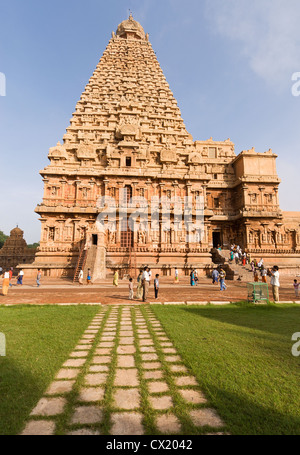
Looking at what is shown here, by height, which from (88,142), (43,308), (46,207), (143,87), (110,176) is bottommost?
(43,308)

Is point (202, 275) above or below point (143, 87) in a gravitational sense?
Result: below

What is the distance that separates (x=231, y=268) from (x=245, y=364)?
1964 cm

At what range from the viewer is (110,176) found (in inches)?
1080

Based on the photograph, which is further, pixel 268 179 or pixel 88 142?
pixel 268 179

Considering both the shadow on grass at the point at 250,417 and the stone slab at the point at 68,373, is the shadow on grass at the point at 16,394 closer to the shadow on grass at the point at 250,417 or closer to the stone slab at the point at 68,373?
the stone slab at the point at 68,373

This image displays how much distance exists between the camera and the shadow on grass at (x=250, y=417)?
2561 millimetres

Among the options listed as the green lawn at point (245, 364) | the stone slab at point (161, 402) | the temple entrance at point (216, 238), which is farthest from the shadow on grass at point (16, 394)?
the temple entrance at point (216, 238)

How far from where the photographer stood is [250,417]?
9.09ft

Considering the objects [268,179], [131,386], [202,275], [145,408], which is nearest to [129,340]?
[131,386]

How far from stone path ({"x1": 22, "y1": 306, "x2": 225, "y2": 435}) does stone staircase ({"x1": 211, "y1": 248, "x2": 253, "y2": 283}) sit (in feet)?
58.6

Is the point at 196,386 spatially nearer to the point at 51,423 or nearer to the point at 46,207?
the point at 51,423

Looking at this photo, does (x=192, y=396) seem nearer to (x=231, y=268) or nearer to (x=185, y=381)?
(x=185, y=381)

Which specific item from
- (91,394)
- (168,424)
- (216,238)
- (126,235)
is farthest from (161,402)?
(216,238)

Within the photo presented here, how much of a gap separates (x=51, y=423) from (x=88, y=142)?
30.8 meters
